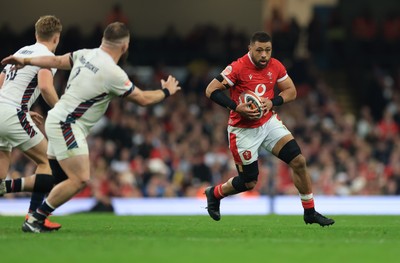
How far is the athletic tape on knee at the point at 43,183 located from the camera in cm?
1238

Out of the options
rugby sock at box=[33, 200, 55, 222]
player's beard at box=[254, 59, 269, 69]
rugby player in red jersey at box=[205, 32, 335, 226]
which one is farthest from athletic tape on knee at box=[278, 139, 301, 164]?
rugby sock at box=[33, 200, 55, 222]

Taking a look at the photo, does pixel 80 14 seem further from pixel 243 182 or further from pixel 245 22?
pixel 243 182

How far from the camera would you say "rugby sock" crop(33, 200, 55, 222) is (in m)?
11.5

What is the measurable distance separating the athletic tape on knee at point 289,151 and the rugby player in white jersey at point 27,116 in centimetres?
294

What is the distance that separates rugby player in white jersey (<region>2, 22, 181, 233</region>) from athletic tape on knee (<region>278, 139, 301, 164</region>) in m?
2.17

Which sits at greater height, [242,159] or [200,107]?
[200,107]

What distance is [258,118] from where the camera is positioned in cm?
1312

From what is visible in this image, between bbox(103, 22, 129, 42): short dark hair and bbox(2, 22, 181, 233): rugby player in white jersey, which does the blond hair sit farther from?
bbox(103, 22, 129, 42): short dark hair

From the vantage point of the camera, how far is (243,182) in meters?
13.6

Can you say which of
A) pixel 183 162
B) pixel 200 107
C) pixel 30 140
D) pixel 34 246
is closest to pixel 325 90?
pixel 200 107

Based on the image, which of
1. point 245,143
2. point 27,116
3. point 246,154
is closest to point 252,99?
point 245,143

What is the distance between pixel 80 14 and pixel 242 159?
18.9 metres

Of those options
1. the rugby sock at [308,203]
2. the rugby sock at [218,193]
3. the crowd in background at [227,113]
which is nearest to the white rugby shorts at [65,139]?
the rugby sock at [218,193]

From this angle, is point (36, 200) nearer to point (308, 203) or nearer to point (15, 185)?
point (15, 185)
